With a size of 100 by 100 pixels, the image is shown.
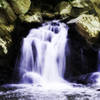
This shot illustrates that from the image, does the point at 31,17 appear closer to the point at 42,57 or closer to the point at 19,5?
the point at 19,5

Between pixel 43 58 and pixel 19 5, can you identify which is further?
pixel 19 5

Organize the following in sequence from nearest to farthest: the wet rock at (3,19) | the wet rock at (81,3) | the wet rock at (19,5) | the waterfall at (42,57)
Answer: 1. the waterfall at (42,57)
2. the wet rock at (3,19)
3. the wet rock at (19,5)
4. the wet rock at (81,3)

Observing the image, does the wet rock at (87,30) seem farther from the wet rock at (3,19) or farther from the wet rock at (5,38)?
the wet rock at (3,19)

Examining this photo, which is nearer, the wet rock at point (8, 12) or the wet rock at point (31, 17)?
the wet rock at point (8, 12)

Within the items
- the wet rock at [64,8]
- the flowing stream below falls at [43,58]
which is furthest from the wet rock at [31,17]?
the wet rock at [64,8]

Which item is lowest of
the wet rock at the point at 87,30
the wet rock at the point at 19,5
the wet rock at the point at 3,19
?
the wet rock at the point at 87,30

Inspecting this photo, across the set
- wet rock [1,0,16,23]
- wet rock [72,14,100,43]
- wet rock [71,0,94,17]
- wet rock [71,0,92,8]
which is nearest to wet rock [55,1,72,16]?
wet rock [71,0,94,17]

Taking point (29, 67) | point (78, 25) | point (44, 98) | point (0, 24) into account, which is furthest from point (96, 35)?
point (44, 98)

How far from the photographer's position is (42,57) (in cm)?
1061

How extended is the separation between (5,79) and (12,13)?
3.49 m

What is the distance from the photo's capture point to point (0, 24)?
10.1 metres

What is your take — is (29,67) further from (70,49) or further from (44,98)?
(44,98)

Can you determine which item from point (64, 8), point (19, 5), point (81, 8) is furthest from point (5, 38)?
point (81, 8)

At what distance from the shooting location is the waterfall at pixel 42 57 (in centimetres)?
996
